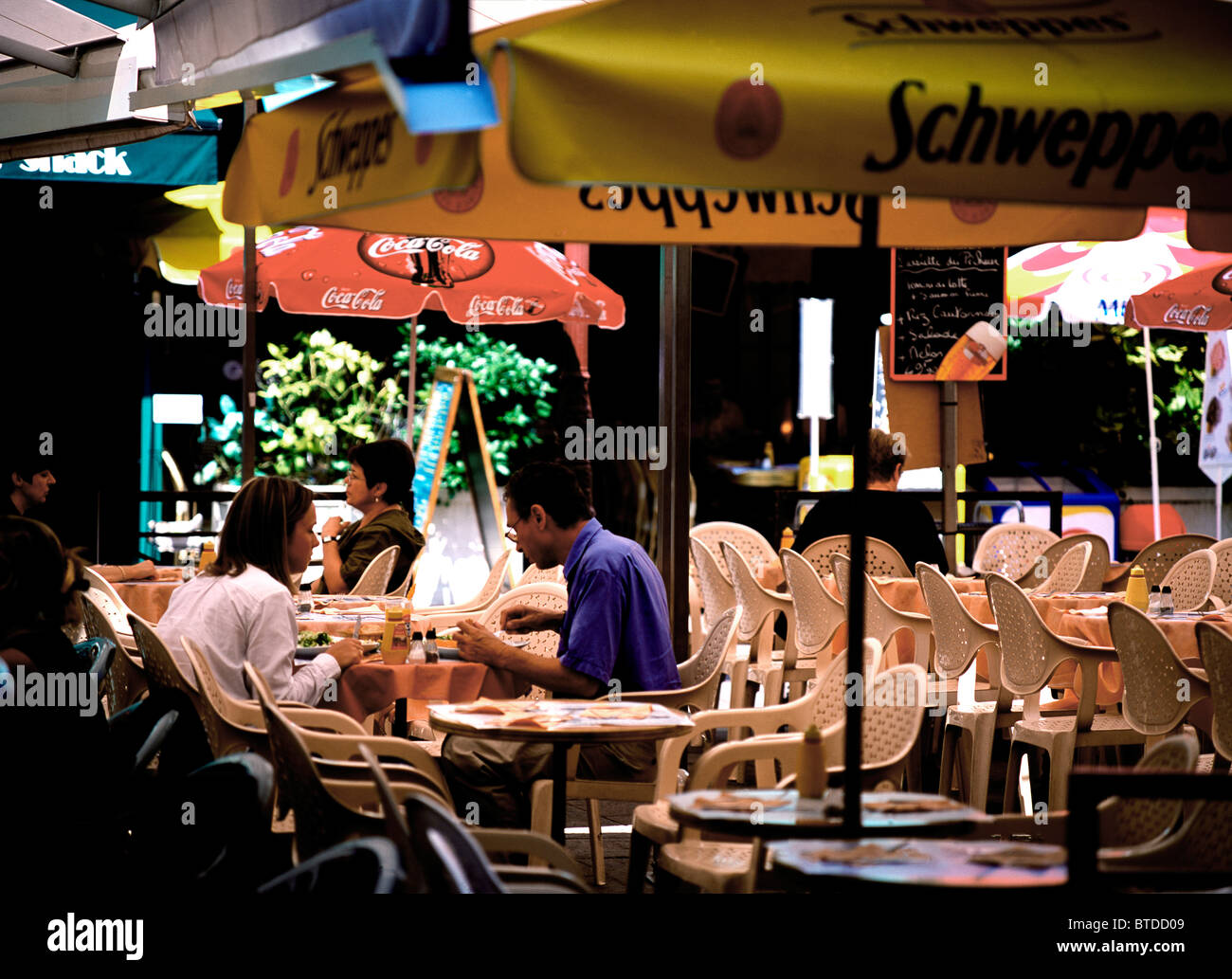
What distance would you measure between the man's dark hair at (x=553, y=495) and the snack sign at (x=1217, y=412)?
7075 mm

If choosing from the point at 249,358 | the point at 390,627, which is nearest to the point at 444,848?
the point at 390,627

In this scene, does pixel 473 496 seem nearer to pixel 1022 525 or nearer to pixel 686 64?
pixel 1022 525

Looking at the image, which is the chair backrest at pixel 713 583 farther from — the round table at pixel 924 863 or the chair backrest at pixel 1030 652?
the round table at pixel 924 863

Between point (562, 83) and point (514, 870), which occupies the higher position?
point (562, 83)

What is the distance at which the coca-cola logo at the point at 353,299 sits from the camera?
885 cm

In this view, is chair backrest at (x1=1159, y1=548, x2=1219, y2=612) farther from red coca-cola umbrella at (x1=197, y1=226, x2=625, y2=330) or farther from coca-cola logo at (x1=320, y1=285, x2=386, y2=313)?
coca-cola logo at (x1=320, y1=285, x2=386, y2=313)

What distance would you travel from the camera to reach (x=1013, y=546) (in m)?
9.55

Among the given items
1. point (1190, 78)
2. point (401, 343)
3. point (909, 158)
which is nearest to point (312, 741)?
point (909, 158)

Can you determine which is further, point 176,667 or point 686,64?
point 176,667

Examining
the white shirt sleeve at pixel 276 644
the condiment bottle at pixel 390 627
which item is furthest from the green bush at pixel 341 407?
the white shirt sleeve at pixel 276 644

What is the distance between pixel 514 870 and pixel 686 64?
68.8 inches

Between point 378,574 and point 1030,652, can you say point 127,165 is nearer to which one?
point 378,574

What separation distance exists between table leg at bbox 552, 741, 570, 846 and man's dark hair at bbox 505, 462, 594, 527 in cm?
96
